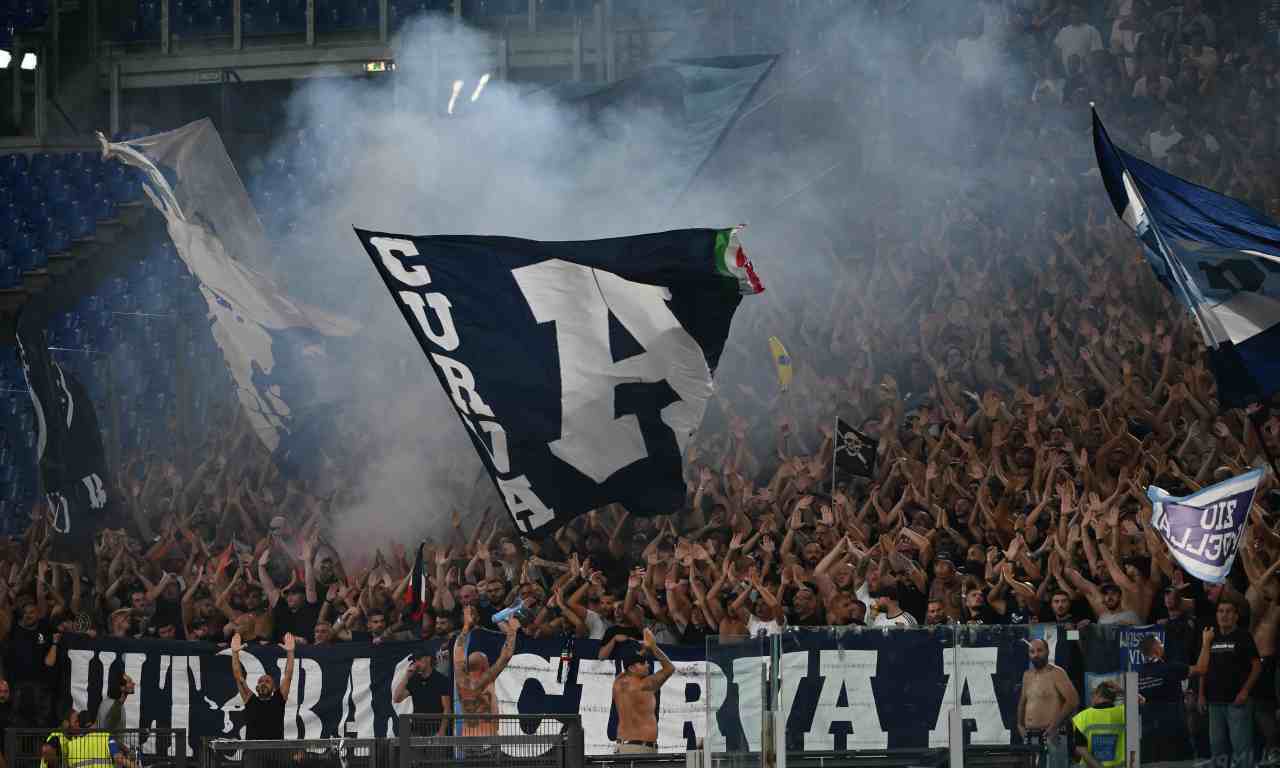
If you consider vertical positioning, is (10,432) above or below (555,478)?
above

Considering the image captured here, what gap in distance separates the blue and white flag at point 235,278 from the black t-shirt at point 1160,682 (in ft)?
25.4

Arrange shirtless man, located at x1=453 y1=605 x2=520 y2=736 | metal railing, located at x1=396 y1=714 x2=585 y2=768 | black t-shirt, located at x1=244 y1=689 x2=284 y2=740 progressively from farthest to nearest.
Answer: black t-shirt, located at x1=244 y1=689 x2=284 y2=740 < shirtless man, located at x1=453 y1=605 x2=520 y2=736 < metal railing, located at x1=396 y1=714 x2=585 y2=768

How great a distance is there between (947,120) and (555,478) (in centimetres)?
883

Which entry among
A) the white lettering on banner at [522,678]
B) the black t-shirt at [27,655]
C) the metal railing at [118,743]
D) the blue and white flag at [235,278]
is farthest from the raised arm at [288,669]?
the blue and white flag at [235,278]

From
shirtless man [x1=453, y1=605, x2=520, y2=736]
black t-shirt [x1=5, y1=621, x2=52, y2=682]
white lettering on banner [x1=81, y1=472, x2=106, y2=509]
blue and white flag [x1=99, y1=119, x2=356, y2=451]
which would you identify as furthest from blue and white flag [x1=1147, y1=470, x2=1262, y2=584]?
white lettering on banner [x1=81, y1=472, x2=106, y2=509]

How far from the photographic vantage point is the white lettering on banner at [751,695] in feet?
19.2

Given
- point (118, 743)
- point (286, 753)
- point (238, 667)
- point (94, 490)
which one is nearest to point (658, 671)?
point (238, 667)

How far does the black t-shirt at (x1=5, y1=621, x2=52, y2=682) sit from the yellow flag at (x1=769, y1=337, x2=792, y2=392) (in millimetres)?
5233

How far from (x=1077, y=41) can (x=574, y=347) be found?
28.6 ft

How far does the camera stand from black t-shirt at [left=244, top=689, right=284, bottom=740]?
10.1 m

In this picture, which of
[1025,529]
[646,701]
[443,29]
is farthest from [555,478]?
[443,29]

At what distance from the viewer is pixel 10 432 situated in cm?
1727

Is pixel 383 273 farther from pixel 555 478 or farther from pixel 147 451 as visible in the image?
pixel 147 451

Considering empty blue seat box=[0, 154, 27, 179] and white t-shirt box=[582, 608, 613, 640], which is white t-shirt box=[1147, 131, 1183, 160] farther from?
empty blue seat box=[0, 154, 27, 179]
